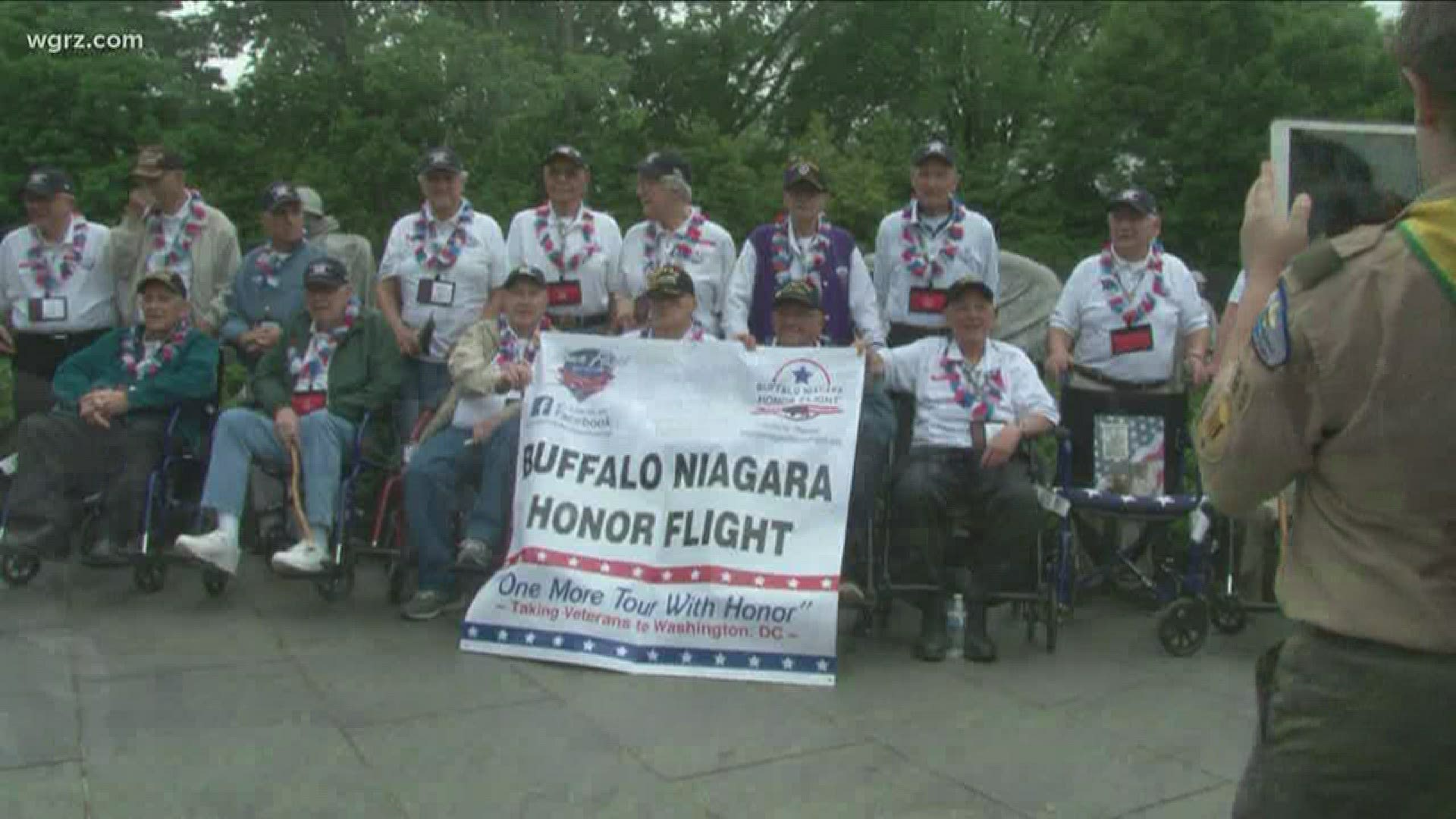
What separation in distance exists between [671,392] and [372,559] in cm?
232

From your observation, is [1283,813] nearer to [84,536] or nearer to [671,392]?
[671,392]

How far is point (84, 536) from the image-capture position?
723 cm

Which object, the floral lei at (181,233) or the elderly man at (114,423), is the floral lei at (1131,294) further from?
the floral lei at (181,233)

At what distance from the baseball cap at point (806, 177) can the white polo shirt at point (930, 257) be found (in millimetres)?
399

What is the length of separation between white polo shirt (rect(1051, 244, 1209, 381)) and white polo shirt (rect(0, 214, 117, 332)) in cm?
512

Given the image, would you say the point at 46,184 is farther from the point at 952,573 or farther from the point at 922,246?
the point at 952,573

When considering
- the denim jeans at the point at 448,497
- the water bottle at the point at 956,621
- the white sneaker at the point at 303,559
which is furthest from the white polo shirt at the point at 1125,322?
the white sneaker at the point at 303,559

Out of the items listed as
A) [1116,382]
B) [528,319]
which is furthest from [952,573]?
[528,319]

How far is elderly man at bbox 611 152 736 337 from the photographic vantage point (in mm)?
7199

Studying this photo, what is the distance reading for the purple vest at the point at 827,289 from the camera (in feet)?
23.0

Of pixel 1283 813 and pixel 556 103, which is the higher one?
pixel 556 103

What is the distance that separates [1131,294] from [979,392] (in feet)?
3.71

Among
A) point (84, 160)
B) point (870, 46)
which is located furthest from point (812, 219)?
point (870, 46)

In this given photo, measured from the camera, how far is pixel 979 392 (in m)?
6.44
